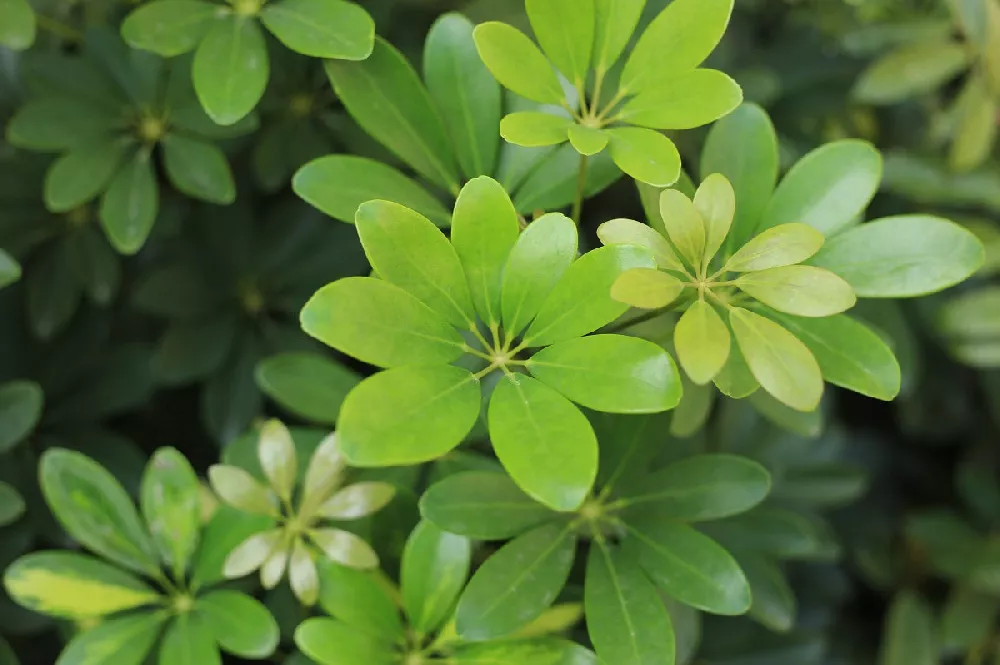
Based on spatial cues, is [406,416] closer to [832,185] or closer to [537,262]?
[537,262]

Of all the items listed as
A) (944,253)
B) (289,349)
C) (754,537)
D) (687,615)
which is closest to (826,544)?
(754,537)

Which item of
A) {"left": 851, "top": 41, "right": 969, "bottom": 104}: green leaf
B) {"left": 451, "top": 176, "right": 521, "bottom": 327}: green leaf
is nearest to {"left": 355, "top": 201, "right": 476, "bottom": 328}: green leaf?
{"left": 451, "top": 176, "right": 521, "bottom": 327}: green leaf

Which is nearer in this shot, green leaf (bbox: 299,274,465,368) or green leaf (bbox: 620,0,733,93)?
green leaf (bbox: 299,274,465,368)

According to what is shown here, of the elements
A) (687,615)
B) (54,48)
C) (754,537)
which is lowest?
(687,615)

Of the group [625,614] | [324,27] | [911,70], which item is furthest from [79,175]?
[911,70]

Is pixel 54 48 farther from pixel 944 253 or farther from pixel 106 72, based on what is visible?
pixel 944 253

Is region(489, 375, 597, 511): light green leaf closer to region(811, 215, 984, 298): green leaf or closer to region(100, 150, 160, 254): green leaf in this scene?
region(811, 215, 984, 298): green leaf
